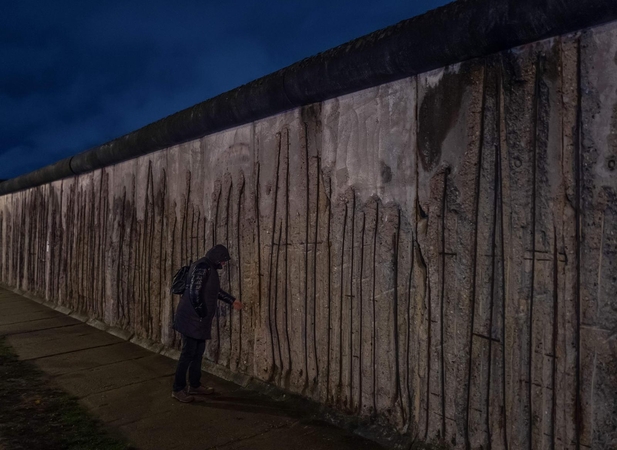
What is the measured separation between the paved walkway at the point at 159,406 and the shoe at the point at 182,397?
Result: 0.06 m

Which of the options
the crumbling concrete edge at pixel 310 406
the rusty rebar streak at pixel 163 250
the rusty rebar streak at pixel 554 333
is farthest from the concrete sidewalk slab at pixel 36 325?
the rusty rebar streak at pixel 554 333

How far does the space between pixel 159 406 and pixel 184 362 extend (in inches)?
15.6

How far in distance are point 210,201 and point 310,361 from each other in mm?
2095

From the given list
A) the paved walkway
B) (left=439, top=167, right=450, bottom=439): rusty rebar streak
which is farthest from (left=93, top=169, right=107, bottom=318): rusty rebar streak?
(left=439, top=167, right=450, bottom=439): rusty rebar streak

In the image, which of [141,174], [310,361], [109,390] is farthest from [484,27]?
[141,174]

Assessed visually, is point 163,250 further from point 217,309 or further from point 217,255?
point 217,255

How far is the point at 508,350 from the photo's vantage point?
2998 mm

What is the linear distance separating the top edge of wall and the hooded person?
144 centimetres

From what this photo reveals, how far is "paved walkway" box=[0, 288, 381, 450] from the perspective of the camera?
12.1 feet

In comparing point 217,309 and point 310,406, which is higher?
point 217,309

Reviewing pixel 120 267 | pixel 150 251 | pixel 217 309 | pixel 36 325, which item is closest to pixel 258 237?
pixel 217 309

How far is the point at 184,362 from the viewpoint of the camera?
4566 mm

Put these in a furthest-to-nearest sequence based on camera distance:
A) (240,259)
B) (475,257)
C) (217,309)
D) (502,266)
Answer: (217,309)
(240,259)
(475,257)
(502,266)

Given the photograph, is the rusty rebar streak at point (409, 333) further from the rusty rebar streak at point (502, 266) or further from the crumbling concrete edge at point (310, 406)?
the rusty rebar streak at point (502, 266)
